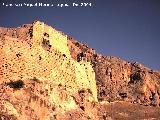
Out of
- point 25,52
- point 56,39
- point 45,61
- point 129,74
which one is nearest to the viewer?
point 25,52

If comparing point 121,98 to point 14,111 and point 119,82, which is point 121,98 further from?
point 14,111

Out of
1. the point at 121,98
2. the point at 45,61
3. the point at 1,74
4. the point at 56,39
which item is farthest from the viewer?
the point at 121,98

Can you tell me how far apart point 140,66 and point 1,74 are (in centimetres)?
4936

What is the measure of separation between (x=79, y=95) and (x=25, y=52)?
1020 cm

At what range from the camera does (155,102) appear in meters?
80.9

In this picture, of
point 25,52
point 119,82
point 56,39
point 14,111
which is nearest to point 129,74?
point 119,82

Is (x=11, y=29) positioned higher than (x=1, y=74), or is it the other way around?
(x=11, y=29)

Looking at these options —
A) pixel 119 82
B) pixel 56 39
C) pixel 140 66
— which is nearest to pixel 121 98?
pixel 119 82

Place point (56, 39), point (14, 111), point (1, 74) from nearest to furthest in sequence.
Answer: point (14, 111) < point (1, 74) < point (56, 39)

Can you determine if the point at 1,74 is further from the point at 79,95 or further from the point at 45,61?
the point at 79,95

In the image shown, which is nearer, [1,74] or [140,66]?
[1,74]

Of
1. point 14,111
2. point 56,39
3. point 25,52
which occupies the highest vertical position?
point 56,39

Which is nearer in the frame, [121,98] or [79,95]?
[79,95]

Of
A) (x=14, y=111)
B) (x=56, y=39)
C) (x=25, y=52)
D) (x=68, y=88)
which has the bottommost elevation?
(x=14, y=111)
